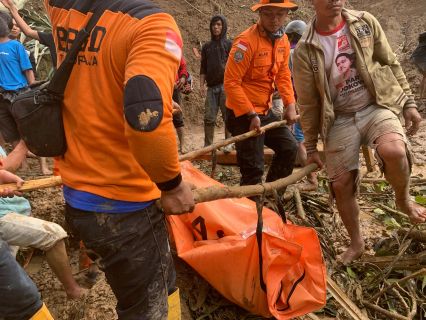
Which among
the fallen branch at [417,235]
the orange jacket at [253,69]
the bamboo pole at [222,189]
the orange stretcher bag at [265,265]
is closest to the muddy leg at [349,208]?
the fallen branch at [417,235]

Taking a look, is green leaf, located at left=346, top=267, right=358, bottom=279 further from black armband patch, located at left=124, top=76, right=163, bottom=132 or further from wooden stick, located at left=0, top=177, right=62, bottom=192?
black armband patch, located at left=124, top=76, right=163, bottom=132

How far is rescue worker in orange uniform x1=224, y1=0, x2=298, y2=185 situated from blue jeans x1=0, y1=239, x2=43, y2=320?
2.28 m

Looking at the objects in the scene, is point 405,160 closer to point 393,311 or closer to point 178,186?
point 393,311

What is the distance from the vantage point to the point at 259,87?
4258mm

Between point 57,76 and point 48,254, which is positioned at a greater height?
point 57,76

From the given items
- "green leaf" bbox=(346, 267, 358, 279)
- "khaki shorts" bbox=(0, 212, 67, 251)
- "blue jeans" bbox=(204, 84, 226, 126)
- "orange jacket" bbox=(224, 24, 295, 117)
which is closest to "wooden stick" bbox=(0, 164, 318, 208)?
"khaki shorts" bbox=(0, 212, 67, 251)

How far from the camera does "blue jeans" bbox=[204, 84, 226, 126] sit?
674 cm

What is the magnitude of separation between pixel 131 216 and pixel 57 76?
2.11 feet

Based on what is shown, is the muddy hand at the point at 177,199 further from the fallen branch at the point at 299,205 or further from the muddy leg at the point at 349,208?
the fallen branch at the point at 299,205

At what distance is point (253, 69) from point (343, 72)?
133 cm

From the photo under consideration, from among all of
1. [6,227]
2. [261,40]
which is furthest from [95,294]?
[261,40]

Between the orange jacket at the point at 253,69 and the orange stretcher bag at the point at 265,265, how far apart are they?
1.58 meters

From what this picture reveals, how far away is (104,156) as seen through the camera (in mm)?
1774

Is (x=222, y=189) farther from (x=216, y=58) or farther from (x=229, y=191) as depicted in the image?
(x=216, y=58)
